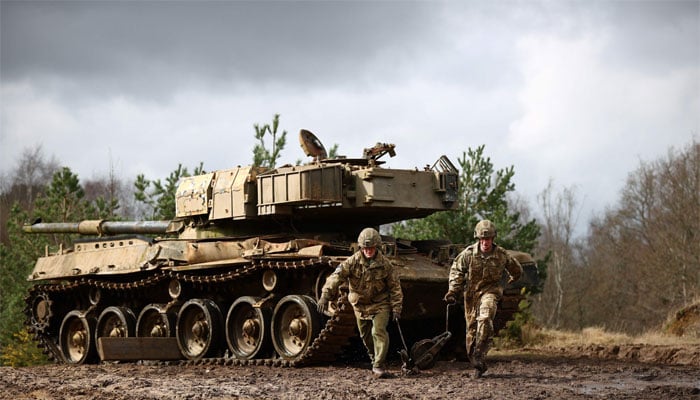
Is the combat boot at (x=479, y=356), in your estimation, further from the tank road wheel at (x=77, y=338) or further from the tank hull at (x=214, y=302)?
the tank road wheel at (x=77, y=338)

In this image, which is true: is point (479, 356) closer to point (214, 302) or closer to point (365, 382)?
point (365, 382)

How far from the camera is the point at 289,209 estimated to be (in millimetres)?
15070

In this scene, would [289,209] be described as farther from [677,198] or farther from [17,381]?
[677,198]

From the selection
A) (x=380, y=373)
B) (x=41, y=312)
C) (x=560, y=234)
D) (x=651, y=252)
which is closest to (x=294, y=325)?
(x=380, y=373)

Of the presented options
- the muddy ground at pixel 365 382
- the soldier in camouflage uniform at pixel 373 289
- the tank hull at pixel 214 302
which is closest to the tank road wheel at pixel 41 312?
the tank hull at pixel 214 302

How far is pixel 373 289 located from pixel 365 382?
3.97 ft

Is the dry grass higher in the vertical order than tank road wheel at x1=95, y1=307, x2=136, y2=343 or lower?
lower

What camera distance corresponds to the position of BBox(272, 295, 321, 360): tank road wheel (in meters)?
13.7

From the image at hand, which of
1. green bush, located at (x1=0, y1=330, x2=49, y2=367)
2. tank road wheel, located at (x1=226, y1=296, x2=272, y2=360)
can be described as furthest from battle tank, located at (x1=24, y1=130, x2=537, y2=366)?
green bush, located at (x1=0, y1=330, x2=49, y2=367)

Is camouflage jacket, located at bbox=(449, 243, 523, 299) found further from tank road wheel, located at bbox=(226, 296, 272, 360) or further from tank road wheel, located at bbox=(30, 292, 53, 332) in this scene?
tank road wheel, located at bbox=(30, 292, 53, 332)

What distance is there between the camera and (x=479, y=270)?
37.6ft

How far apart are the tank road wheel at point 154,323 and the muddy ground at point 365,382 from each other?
165cm

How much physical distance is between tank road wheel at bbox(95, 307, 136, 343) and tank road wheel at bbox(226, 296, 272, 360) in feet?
9.17

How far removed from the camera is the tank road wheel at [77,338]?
18125mm
